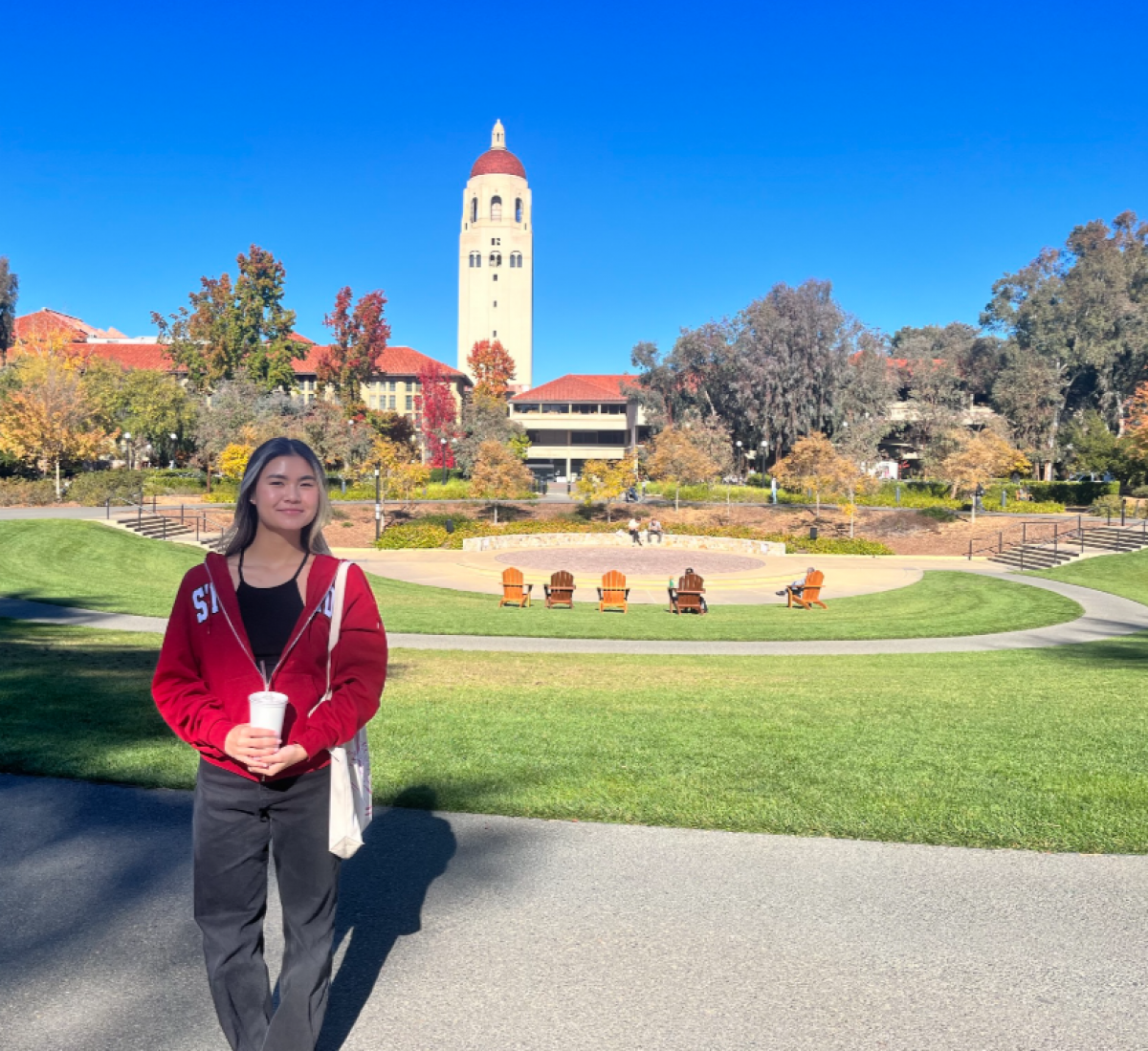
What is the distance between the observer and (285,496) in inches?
115

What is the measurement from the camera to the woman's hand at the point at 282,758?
2557 mm

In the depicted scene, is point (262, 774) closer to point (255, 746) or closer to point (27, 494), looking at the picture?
point (255, 746)

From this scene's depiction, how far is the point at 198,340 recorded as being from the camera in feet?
207

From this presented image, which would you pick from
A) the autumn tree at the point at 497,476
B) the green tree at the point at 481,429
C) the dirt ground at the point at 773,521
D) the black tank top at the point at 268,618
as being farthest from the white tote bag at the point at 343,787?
the green tree at the point at 481,429

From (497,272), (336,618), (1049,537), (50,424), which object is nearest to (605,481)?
(1049,537)

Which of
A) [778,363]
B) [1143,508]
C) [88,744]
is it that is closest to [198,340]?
[778,363]

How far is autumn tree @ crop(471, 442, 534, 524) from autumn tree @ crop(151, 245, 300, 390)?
2688 cm

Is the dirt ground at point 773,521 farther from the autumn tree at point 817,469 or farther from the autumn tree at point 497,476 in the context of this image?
the autumn tree at point 497,476

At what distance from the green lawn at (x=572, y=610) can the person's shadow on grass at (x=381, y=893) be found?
9.70m

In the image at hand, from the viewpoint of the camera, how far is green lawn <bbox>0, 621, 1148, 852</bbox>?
520 centimetres

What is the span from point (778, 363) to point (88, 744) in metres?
52.8

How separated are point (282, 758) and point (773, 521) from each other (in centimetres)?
4333

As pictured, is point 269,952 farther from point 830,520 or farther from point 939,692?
point 830,520

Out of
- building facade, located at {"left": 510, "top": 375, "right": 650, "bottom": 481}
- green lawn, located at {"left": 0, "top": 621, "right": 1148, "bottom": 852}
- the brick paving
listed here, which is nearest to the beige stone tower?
building facade, located at {"left": 510, "top": 375, "right": 650, "bottom": 481}
